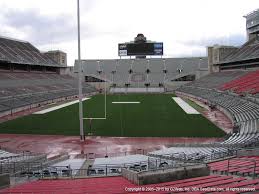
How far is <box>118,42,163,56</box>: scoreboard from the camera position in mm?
85000

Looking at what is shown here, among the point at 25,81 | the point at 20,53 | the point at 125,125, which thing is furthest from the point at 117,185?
the point at 20,53

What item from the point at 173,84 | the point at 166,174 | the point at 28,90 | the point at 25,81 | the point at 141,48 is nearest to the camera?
the point at 166,174

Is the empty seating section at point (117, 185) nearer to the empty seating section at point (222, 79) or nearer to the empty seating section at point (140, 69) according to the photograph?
the empty seating section at point (222, 79)

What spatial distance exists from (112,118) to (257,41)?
43.2 m

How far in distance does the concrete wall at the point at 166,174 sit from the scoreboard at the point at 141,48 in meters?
74.3

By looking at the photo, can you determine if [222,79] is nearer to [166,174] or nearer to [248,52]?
[248,52]

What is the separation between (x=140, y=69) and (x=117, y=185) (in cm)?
8212

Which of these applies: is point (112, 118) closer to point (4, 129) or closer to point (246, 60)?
point (4, 129)

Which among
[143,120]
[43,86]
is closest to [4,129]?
[143,120]

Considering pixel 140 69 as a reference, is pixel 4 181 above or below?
below

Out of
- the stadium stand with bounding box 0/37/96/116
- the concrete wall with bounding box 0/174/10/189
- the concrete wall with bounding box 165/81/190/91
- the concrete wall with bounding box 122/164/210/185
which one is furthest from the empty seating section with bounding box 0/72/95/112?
the concrete wall with bounding box 122/164/210/185

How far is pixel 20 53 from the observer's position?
69.6 meters

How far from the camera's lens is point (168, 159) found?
1652 cm

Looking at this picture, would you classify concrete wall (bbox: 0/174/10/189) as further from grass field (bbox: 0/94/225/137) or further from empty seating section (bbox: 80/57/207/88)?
empty seating section (bbox: 80/57/207/88)
